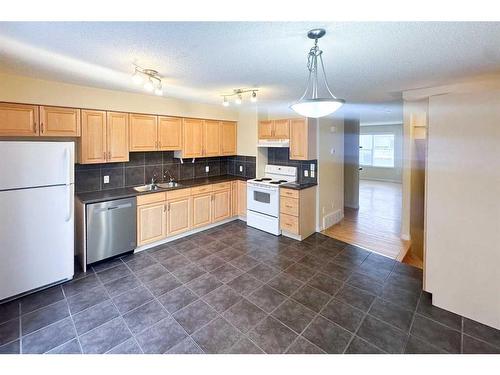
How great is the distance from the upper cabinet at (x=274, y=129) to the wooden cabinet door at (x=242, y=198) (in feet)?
3.42

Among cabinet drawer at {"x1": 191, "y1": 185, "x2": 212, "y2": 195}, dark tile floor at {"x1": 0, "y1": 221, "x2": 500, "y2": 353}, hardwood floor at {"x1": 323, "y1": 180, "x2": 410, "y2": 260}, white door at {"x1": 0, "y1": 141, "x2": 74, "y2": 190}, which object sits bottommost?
dark tile floor at {"x1": 0, "y1": 221, "x2": 500, "y2": 353}

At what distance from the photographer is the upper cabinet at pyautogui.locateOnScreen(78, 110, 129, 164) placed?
3359mm

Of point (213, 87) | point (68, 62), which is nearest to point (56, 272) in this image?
point (68, 62)

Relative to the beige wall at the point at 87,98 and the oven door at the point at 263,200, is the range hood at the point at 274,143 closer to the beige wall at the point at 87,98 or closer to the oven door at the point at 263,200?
the oven door at the point at 263,200

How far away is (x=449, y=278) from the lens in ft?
7.97

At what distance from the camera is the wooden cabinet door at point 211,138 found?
4871mm

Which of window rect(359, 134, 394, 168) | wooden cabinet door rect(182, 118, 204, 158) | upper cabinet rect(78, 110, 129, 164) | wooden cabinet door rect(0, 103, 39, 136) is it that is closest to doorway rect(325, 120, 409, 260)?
window rect(359, 134, 394, 168)

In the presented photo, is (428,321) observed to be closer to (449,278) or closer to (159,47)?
(449,278)

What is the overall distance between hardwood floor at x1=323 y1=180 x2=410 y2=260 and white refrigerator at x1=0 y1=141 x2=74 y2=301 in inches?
158

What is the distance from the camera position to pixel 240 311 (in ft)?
7.94

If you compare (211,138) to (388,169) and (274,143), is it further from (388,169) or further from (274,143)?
(388,169)

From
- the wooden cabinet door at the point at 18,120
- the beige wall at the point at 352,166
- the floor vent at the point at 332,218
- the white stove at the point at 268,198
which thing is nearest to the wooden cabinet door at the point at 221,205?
the white stove at the point at 268,198

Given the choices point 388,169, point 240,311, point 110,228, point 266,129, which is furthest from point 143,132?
point 388,169

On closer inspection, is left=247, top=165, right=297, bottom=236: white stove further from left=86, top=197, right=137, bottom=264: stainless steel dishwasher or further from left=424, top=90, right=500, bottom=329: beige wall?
left=424, top=90, right=500, bottom=329: beige wall
